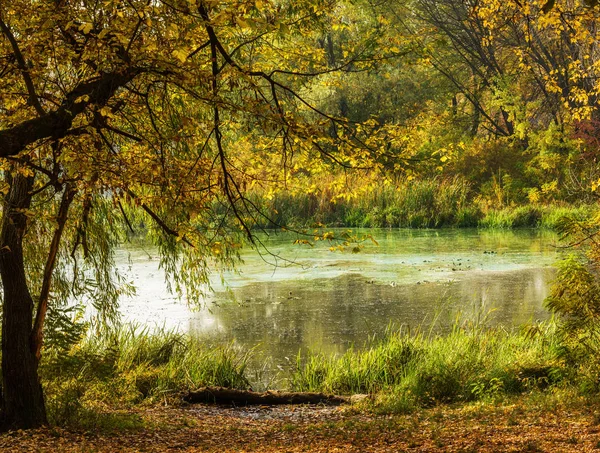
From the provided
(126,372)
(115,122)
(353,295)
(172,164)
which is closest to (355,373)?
(126,372)

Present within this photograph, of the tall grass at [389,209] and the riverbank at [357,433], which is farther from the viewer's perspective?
the tall grass at [389,209]

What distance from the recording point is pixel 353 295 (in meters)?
11.7

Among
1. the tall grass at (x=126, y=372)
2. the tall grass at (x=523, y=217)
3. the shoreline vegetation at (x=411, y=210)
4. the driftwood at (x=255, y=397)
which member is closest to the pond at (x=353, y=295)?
the tall grass at (x=126, y=372)

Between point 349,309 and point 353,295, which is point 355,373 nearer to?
point 349,309

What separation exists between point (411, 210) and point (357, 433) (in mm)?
16486

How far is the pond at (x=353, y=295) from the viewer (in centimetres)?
933

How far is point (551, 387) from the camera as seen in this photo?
618 cm

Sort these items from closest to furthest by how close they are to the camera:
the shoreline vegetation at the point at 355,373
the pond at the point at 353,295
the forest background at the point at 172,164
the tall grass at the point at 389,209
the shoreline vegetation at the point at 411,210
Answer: the forest background at the point at 172,164 < the shoreline vegetation at the point at 355,373 < the pond at the point at 353,295 < the shoreline vegetation at the point at 411,210 < the tall grass at the point at 389,209

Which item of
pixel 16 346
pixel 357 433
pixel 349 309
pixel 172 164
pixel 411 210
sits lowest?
pixel 357 433

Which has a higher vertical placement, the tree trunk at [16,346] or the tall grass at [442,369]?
the tree trunk at [16,346]

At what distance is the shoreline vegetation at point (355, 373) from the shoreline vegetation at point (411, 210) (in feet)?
41.4

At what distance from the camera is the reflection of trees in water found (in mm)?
9133

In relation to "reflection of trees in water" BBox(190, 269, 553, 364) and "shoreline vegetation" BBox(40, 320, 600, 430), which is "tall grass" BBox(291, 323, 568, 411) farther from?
"reflection of trees in water" BBox(190, 269, 553, 364)

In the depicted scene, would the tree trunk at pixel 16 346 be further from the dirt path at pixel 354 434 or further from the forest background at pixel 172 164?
the dirt path at pixel 354 434
